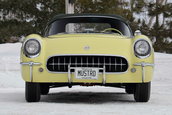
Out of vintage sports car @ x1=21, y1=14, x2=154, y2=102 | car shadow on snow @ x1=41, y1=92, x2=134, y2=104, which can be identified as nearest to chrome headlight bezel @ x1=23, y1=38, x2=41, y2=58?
vintage sports car @ x1=21, y1=14, x2=154, y2=102

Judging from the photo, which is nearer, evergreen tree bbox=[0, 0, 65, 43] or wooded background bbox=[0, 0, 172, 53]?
wooded background bbox=[0, 0, 172, 53]

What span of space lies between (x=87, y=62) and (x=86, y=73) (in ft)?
0.48

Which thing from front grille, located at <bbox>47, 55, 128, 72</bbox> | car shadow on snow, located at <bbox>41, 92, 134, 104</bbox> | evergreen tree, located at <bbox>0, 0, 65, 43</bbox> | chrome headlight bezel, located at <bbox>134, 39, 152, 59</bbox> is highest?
evergreen tree, located at <bbox>0, 0, 65, 43</bbox>

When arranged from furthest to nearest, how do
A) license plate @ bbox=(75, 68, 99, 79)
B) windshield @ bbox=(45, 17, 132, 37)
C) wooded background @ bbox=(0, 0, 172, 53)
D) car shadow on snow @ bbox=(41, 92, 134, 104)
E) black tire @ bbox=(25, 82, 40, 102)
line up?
wooded background @ bbox=(0, 0, 172, 53) < windshield @ bbox=(45, 17, 132, 37) < car shadow on snow @ bbox=(41, 92, 134, 104) < black tire @ bbox=(25, 82, 40, 102) < license plate @ bbox=(75, 68, 99, 79)

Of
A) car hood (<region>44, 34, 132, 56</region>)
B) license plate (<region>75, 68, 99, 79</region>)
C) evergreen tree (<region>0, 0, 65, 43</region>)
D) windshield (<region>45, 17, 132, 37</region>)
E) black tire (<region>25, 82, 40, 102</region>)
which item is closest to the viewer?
license plate (<region>75, 68, 99, 79</region>)

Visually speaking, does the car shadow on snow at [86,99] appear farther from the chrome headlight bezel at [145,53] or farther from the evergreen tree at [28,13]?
the evergreen tree at [28,13]

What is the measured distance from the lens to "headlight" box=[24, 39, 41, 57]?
6293 millimetres

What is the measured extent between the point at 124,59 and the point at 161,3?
33.9m

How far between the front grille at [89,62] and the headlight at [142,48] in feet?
0.76

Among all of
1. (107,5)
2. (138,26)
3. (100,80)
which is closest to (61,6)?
(107,5)

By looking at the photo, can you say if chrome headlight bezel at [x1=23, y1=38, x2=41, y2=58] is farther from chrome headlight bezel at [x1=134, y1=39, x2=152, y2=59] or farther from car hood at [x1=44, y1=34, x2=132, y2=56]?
chrome headlight bezel at [x1=134, y1=39, x2=152, y2=59]

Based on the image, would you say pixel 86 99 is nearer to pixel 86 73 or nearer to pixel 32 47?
pixel 86 73

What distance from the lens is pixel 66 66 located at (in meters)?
6.15

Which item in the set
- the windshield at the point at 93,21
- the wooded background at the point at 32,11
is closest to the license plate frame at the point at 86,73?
the windshield at the point at 93,21
